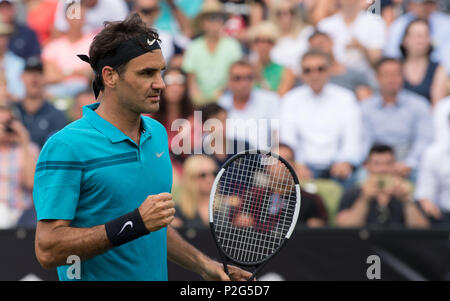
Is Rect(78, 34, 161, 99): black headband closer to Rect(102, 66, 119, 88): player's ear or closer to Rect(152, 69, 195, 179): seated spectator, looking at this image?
Rect(102, 66, 119, 88): player's ear

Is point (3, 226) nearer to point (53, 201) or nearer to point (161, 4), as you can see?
point (161, 4)

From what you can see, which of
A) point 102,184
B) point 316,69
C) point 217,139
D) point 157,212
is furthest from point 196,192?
point 157,212

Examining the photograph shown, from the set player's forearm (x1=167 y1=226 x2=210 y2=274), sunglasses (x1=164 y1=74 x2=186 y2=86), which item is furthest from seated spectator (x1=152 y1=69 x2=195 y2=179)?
player's forearm (x1=167 y1=226 x2=210 y2=274)

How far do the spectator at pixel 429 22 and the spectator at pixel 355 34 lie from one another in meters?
0.10

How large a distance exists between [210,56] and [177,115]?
98cm

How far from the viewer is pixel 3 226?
5.80 m

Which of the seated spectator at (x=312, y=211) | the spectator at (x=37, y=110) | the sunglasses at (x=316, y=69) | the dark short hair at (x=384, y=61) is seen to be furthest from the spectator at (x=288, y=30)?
the spectator at (x=37, y=110)

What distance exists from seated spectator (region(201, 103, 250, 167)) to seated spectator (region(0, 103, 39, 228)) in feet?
4.92

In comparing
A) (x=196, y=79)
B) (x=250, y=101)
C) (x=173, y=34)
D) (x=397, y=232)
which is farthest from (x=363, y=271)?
(x=173, y=34)

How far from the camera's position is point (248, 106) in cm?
675

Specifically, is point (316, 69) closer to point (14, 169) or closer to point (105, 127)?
point (14, 169)

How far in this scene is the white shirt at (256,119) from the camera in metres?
6.32

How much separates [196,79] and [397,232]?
253cm

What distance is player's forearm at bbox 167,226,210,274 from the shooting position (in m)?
3.21
